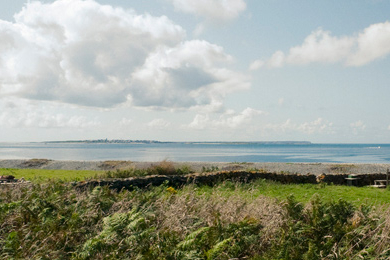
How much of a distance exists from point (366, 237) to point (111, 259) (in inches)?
167

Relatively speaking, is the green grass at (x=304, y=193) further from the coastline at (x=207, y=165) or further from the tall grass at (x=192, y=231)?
the coastline at (x=207, y=165)

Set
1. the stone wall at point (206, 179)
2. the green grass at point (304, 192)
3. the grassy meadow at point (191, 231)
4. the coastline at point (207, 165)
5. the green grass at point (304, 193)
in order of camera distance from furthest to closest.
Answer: the coastline at point (207, 165) → the stone wall at point (206, 179) → the green grass at point (304, 192) → the green grass at point (304, 193) → the grassy meadow at point (191, 231)

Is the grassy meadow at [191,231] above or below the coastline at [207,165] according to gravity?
above

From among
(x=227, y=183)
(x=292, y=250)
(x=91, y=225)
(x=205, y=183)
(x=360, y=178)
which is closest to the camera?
(x=292, y=250)

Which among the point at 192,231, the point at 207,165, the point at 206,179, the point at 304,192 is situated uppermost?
the point at 192,231

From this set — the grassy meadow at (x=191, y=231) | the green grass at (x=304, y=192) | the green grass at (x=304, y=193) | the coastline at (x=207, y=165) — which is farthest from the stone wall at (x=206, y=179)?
the coastline at (x=207, y=165)

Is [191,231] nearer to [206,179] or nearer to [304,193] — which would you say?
[304,193]

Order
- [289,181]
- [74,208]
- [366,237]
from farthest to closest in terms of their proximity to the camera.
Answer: [289,181] → [74,208] → [366,237]

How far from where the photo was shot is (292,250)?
5.50 meters

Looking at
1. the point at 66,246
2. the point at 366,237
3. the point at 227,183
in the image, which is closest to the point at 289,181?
the point at 227,183

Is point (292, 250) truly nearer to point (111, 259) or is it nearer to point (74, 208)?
point (111, 259)

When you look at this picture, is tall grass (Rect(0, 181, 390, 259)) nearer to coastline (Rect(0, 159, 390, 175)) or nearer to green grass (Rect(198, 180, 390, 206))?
green grass (Rect(198, 180, 390, 206))

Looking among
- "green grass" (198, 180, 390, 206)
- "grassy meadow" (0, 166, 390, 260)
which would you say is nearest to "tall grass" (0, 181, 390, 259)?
"grassy meadow" (0, 166, 390, 260)

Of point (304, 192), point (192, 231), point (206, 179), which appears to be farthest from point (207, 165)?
point (192, 231)
